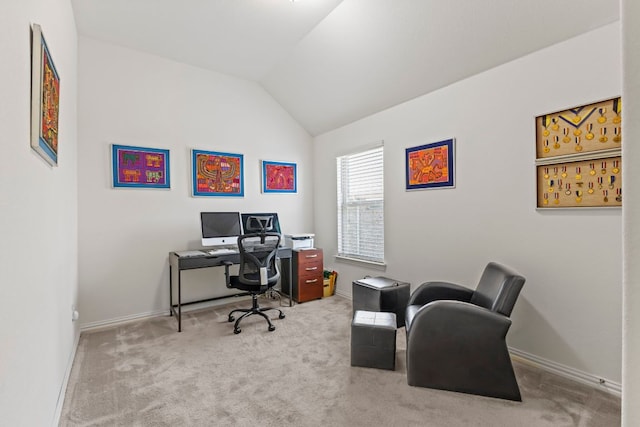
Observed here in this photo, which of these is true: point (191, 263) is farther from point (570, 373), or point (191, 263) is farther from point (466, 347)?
point (570, 373)

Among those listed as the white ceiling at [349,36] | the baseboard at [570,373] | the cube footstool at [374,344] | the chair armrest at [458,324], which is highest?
the white ceiling at [349,36]

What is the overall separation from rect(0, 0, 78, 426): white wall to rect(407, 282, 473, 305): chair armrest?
8.17 feet

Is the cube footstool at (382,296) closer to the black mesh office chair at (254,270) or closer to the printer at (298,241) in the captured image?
the black mesh office chair at (254,270)

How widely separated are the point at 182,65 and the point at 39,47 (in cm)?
257

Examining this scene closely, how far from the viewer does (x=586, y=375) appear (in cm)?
211

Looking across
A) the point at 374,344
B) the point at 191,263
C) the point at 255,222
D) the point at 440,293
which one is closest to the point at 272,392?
the point at 374,344

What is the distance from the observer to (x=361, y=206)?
4102 mm

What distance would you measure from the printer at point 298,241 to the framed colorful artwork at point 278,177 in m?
0.75

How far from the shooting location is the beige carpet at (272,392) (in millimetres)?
1787

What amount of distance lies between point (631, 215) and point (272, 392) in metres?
2.13

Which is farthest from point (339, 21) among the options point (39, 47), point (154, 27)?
point (39, 47)

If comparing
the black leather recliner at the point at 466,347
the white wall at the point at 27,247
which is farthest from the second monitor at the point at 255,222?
the black leather recliner at the point at 466,347

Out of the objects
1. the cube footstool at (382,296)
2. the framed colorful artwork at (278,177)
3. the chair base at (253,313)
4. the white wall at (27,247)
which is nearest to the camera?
the white wall at (27,247)

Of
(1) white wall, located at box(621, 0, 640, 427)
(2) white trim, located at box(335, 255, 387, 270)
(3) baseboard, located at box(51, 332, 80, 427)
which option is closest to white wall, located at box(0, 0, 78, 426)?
(3) baseboard, located at box(51, 332, 80, 427)
